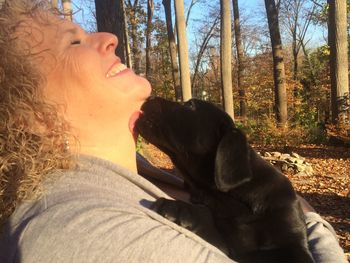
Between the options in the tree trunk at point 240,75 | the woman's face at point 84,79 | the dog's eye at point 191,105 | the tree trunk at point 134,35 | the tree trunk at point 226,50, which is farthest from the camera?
the tree trunk at point 134,35

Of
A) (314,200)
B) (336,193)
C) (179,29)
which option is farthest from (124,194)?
(179,29)

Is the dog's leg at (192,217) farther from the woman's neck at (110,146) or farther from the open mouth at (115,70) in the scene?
the open mouth at (115,70)

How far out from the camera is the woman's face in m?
2.11

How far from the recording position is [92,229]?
1538mm

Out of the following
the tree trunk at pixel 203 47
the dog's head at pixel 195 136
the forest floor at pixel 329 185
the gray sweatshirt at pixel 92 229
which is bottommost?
the forest floor at pixel 329 185

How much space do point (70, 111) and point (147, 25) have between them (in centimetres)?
3340

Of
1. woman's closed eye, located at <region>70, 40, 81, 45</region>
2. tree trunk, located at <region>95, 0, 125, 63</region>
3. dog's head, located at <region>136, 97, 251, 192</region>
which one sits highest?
tree trunk, located at <region>95, 0, 125, 63</region>

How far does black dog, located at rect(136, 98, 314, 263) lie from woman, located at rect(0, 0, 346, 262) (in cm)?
16

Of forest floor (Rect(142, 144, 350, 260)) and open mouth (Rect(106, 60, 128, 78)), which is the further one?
forest floor (Rect(142, 144, 350, 260))

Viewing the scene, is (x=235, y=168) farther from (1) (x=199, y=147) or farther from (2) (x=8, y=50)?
(2) (x=8, y=50)

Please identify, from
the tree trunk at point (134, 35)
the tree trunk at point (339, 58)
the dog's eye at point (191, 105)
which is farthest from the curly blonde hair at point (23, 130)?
the tree trunk at point (134, 35)

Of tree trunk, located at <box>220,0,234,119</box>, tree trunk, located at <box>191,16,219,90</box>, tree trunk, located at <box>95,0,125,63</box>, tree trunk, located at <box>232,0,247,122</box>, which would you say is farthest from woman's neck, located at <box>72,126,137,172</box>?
tree trunk, located at <box>191,16,219,90</box>

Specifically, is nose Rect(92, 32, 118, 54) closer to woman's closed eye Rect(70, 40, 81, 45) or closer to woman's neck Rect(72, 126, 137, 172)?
woman's closed eye Rect(70, 40, 81, 45)

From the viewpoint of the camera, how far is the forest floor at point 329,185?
23.8 ft
